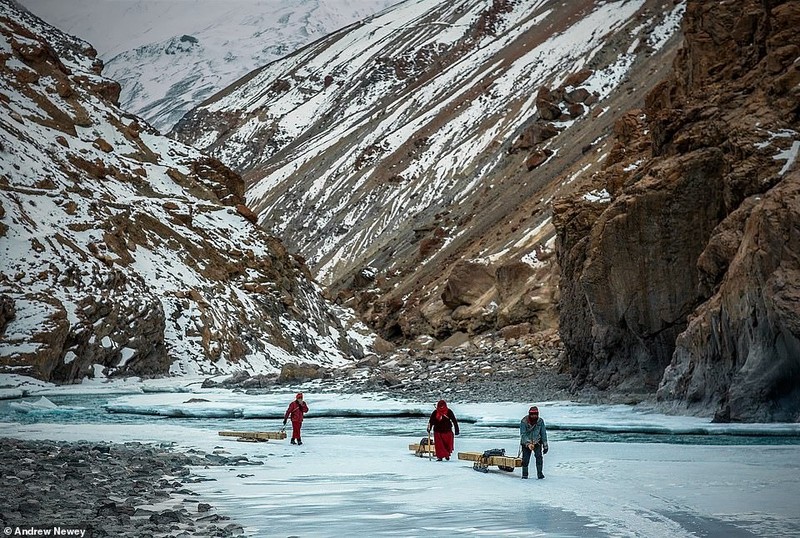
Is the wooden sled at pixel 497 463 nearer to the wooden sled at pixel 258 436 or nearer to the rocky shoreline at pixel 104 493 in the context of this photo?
the rocky shoreline at pixel 104 493

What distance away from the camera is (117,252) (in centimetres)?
5291

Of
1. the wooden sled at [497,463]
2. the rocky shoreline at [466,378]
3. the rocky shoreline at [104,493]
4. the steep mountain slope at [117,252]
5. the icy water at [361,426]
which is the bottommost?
the rocky shoreline at [104,493]

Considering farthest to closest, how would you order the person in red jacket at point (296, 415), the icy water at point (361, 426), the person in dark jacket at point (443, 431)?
the person in red jacket at point (296, 415) → the icy water at point (361, 426) → the person in dark jacket at point (443, 431)

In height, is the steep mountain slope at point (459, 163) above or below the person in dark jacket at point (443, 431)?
above

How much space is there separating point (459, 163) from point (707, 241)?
9932 centimetres

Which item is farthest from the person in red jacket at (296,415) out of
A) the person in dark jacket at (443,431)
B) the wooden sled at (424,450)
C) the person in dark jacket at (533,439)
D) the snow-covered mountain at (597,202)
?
the snow-covered mountain at (597,202)

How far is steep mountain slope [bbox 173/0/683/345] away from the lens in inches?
2640

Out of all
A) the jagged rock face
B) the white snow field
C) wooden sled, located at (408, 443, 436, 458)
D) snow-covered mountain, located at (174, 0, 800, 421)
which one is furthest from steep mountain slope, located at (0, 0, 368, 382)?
wooden sled, located at (408, 443, 436, 458)

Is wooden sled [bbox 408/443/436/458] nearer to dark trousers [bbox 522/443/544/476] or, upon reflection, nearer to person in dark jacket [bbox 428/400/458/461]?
person in dark jacket [bbox 428/400/458/461]

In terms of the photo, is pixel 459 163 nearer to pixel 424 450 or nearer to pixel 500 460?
pixel 424 450

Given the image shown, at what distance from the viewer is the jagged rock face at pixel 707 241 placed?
65.7 feet

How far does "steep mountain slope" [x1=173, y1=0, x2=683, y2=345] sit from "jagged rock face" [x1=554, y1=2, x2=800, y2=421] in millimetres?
22337

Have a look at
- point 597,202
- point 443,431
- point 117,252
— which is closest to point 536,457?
point 443,431

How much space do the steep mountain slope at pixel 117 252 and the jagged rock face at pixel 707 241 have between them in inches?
1003
